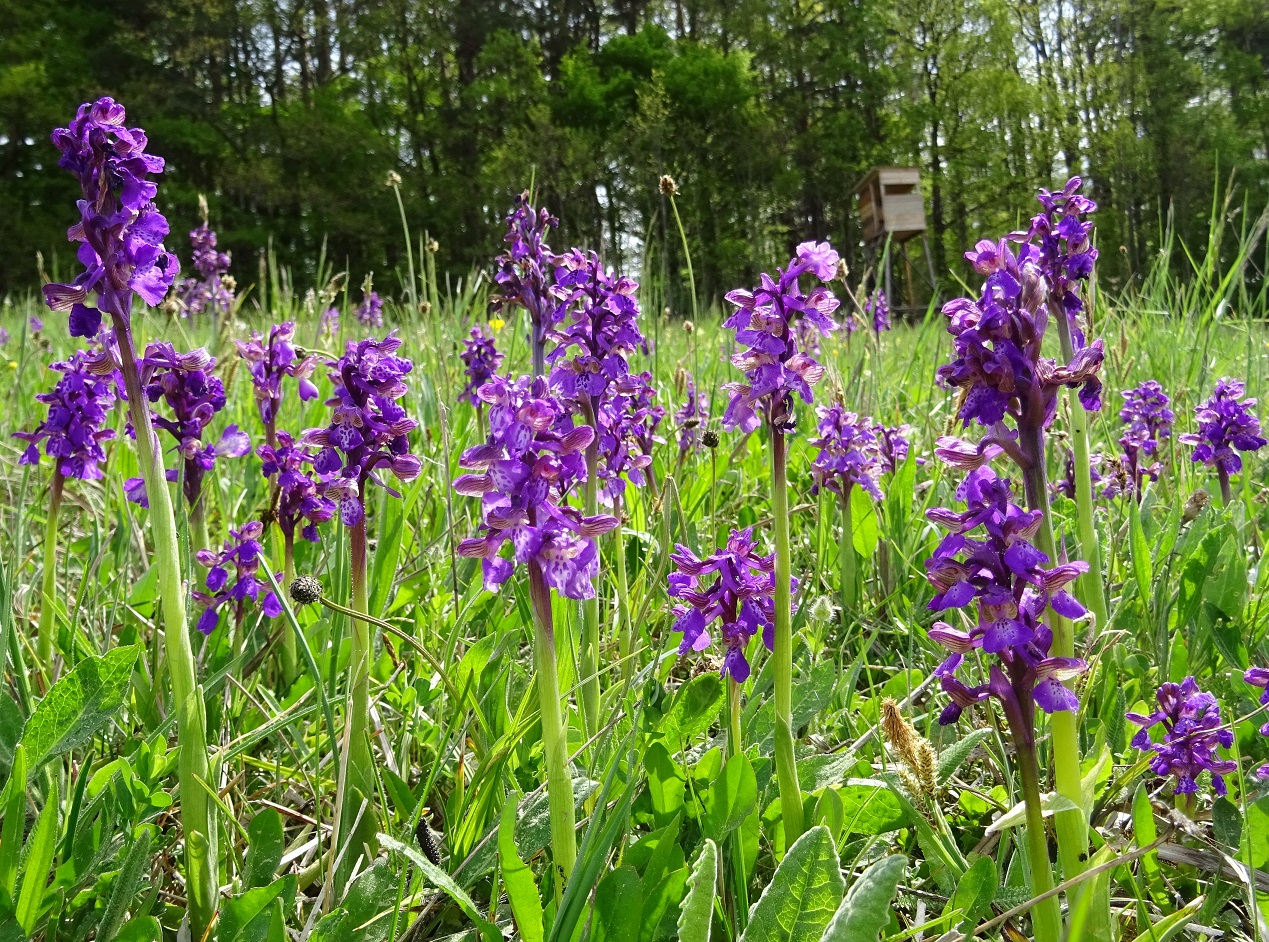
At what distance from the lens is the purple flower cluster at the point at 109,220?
1.29 m

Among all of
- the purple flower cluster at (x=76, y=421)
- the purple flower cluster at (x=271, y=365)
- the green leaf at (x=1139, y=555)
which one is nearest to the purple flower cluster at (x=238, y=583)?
the purple flower cluster at (x=271, y=365)

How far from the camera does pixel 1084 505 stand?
1.76 m

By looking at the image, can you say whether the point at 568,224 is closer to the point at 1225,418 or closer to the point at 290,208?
the point at 290,208

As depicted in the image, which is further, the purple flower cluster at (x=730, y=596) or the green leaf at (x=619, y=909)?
the purple flower cluster at (x=730, y=596)

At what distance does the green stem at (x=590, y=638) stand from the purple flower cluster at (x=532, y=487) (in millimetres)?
397

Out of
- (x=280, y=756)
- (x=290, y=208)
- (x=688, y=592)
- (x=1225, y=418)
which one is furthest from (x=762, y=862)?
(x=290, y=208)

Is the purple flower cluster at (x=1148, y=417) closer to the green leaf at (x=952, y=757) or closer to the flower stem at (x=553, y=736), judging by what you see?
the green leaf at (x=952, y=757)

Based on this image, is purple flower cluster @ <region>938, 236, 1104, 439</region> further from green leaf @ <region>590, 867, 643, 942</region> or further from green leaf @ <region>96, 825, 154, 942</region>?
green leaf @ <region>96, 825, 154, 942</region>

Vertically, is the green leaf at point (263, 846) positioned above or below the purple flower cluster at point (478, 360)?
below

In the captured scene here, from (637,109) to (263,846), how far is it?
40.4 meters

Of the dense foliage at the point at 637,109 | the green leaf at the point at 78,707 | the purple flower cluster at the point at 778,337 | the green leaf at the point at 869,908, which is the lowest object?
the green leaf at the point at 869,908

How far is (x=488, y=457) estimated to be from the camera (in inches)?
41.6

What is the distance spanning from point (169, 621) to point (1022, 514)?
3.59ft

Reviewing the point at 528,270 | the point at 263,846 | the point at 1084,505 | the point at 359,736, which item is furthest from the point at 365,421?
the point at 1084,505
